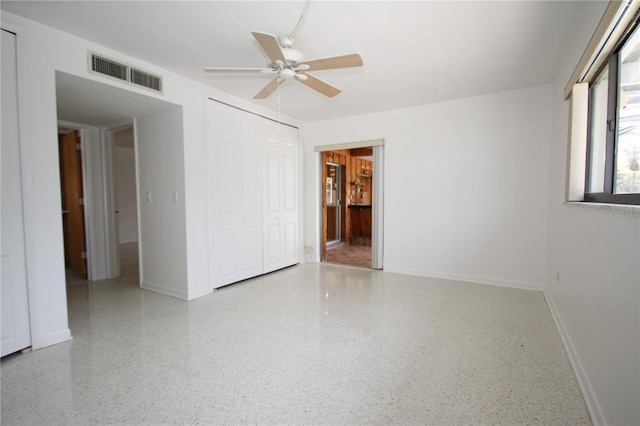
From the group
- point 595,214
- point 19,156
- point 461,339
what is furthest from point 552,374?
point 19,156

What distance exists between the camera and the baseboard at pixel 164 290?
10.9 ft

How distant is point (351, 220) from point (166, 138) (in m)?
4.94

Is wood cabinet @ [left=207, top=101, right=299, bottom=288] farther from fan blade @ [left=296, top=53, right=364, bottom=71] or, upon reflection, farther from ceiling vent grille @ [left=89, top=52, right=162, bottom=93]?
fan blade @ [left=296, top=53, right=364, bottom=71]

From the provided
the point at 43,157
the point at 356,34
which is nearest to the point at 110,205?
the point at 43,157

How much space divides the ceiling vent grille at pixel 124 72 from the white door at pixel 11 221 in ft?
1.66

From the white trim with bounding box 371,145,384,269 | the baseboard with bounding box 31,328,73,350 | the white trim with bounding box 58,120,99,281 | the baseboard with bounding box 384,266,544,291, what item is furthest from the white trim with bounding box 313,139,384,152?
the baseboard with bounding box 31,328,73,350

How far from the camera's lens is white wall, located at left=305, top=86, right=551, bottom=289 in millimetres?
3537

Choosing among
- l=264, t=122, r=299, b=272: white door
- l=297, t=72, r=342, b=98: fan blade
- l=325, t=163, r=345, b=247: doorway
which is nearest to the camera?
l=297, t=72, r=342, b=98: fan blade

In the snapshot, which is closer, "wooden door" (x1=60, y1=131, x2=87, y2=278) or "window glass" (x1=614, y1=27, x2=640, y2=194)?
"window glass" (x1=614, y1=27, x2=640, y2=194)

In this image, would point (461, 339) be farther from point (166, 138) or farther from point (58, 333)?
point (166, 138)

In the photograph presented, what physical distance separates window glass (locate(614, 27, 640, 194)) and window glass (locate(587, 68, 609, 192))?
251 millimetres

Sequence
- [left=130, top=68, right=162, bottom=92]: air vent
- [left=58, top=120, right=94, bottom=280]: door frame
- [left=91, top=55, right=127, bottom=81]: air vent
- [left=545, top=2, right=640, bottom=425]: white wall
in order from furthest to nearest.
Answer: [left=58, top=120, right=94, bottom=280]: door frame → [left=130, top=68, right=162, bottom=92]: air vent → [left=91, top=55, right=127, bottom=81]: air vent → [left=545, top=2, right=640, bottom=425]: white wall

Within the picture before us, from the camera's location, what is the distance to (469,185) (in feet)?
12.8

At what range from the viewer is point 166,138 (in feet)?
10.9
